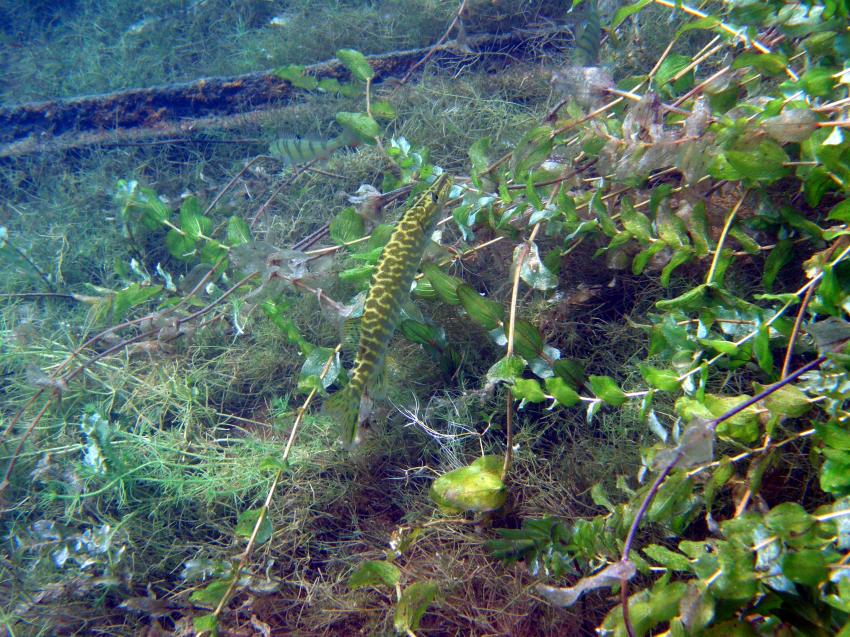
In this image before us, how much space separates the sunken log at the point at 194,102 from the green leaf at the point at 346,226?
3408mm

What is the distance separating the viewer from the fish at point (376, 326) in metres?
2.93

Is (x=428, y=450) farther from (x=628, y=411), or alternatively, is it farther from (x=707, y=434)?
(x=707, y=434)

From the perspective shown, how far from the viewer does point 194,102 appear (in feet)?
20.8

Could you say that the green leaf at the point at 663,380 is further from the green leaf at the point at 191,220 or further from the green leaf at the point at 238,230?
the green leaf at the point at 191,220

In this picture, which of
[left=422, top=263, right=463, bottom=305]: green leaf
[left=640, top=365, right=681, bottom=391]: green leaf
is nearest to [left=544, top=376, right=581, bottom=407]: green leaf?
[left=640, top=365, right=681, bottom=391]: green leaf

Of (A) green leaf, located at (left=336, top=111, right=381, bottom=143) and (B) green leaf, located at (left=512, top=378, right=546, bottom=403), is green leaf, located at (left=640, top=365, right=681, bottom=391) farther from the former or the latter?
(A) green leaf, located at (left=336, top=111, right=381, bottom=143)

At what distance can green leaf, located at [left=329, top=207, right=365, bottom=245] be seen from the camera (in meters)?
3.54

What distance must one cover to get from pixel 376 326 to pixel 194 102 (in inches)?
214

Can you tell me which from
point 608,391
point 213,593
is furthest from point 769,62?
point 213,593

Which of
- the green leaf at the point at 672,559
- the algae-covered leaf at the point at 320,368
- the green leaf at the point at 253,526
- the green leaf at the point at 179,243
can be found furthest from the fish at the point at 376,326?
the green leaf at the point at 179,243

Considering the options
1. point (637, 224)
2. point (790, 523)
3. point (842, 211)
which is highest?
point (842, 211)

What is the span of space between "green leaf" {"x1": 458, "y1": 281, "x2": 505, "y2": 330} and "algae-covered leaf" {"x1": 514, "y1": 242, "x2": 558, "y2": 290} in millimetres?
262

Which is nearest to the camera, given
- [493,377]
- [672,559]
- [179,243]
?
[672,559]

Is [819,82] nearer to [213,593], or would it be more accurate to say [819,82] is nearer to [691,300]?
[691,300]
